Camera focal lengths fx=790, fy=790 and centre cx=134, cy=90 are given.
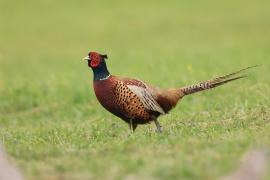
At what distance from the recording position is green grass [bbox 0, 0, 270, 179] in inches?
308

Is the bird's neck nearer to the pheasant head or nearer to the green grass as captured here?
the pheasant head

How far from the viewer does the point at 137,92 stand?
10430 millimetres

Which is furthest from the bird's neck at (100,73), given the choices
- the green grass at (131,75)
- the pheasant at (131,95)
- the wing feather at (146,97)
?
the green grass at (131,75)

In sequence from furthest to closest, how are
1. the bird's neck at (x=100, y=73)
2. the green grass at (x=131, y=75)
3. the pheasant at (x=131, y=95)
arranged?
the bird's neck at (x=100, y=73) < the pheasant at (x=131, y=95) < the green grass at (x=131, y=75)

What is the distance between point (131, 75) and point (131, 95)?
27.1 feet

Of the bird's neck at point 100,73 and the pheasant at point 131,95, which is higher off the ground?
the bird's neck at point 100,73

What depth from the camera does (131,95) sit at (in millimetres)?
10391

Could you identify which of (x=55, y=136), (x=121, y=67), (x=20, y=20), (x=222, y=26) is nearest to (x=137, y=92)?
(x=55, y=136)

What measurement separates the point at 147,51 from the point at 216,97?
9.64m

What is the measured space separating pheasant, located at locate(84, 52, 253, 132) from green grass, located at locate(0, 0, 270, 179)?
0.32 metres

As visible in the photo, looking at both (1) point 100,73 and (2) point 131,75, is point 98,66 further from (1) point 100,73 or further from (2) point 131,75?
(2) point 131,75

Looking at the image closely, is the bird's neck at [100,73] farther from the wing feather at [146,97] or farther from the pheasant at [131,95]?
the wing feather at [146,97]

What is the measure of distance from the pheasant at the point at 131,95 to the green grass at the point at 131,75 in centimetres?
32

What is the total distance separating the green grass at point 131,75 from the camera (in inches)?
308
